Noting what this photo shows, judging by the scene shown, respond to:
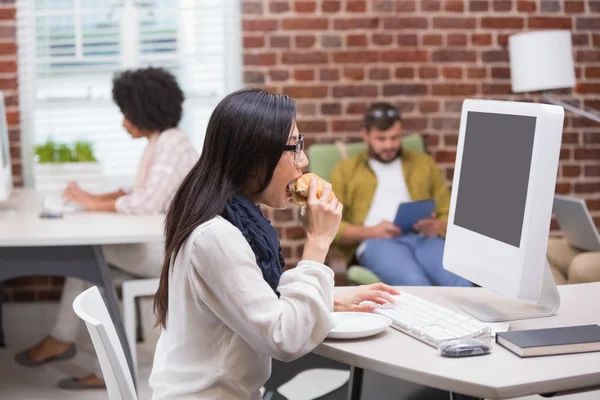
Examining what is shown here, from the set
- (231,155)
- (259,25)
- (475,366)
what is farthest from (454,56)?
(475,366)

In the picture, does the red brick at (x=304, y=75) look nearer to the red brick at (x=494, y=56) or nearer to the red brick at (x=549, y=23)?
the red brick at (x=494, y=56)

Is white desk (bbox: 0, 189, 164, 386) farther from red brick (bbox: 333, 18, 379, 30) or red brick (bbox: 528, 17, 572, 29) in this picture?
red brick (bbox: 528, 17, 572, 29)

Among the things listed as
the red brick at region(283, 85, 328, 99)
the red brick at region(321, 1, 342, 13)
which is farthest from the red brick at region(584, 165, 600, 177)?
Result: the red brick at region(321, 1, 342, 13)

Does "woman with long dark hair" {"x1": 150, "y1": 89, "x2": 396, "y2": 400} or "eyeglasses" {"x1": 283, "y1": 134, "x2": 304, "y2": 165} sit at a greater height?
"eyeglasses" {"x1": 283, "y1": 134, "x2": 304, "y2": 165}

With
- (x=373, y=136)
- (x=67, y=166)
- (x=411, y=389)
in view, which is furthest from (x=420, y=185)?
(x=411, y=389)

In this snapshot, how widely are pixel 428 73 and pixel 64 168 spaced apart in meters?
1.97

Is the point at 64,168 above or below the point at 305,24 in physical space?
below

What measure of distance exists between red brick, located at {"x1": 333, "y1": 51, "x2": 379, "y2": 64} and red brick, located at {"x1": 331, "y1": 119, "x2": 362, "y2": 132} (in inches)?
12.4

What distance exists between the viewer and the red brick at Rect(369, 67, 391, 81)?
4.41 meters

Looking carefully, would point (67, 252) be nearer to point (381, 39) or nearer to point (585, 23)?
point (381, 39)

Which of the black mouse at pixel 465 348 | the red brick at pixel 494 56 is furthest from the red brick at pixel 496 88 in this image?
the black mouse at pixel 465 348

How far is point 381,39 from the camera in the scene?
4.41 m

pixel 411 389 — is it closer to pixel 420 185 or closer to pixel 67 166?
pixel 420 185

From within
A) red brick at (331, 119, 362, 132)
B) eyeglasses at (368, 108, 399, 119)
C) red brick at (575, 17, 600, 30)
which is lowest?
red brick at (331, 119, 362, 132)
